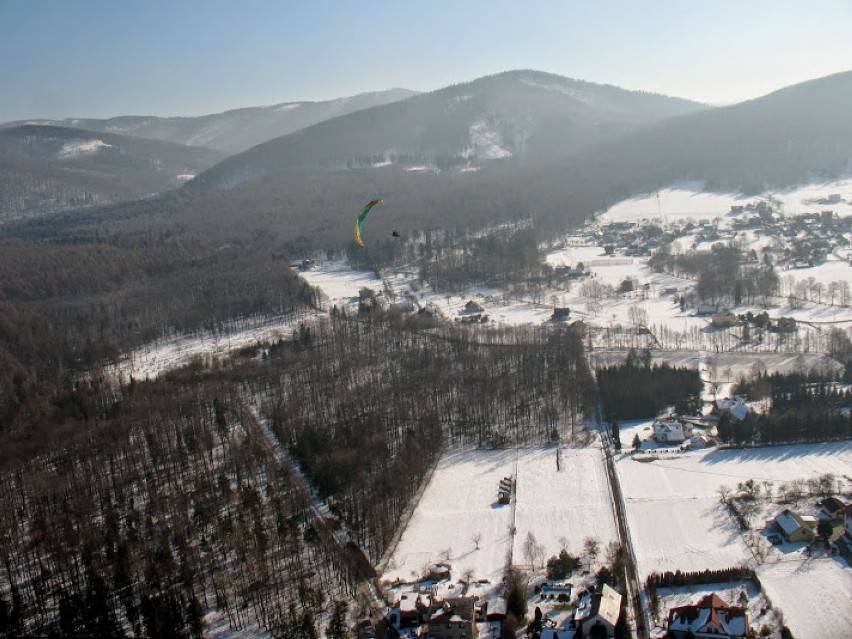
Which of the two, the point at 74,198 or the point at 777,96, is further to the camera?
the point at 74,198

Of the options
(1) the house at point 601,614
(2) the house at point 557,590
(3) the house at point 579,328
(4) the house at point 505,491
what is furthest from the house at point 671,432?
(3) the house at point 579,328

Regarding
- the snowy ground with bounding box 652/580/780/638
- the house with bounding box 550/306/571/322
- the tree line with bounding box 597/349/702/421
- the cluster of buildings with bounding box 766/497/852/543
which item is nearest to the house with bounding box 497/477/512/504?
the snowy ground with bounding box 652/580/780/638

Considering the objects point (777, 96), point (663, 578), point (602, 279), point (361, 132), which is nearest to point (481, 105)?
point (361, 132)

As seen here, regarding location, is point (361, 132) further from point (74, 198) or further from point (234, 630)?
point (234, 630)

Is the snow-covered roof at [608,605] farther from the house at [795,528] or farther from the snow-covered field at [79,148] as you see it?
the snow-covered field at [79,148]

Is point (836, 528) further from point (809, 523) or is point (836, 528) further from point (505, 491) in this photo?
point (505, 491)

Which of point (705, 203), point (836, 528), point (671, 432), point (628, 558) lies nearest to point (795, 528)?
point (836, 528)
